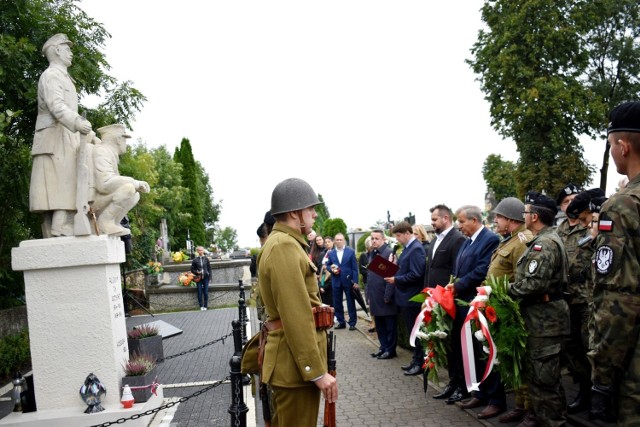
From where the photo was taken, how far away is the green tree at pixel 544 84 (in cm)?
3166

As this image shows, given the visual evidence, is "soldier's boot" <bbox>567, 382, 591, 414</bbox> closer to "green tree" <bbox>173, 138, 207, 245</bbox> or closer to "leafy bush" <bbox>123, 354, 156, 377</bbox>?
"leafy bush" <bbox>123, 354, 156, 377</bbox>

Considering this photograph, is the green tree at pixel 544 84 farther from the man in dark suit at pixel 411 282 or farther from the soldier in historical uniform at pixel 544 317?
the soldier in historical uniform at pixel 544 317

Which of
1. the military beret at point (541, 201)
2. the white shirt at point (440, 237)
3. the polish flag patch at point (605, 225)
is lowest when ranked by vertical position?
the white shirt at point (440, 237)

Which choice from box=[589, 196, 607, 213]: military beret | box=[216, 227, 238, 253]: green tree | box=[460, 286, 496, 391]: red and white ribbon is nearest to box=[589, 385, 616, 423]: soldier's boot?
box=[460, 286, 496, 391]: red and white ribbon

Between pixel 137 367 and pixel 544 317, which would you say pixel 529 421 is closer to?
pixel 544 317

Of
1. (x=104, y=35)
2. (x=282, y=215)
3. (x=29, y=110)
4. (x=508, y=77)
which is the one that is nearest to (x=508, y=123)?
(x=508, y=77)

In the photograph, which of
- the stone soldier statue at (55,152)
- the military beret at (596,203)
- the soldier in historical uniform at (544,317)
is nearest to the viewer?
the soldier in historical uniform at (544,317)

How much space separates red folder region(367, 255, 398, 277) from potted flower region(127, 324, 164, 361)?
3902mm

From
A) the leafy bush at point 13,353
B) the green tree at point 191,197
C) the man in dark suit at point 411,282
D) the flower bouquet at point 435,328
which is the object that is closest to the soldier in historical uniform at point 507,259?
the flower bouquet at point 435,328

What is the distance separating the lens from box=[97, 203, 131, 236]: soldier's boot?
7.67 meters

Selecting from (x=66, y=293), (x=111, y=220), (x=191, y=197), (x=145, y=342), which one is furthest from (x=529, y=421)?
(x=191, y=197)

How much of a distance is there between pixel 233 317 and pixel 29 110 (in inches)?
309

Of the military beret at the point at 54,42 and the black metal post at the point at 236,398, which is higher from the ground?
the military beret at the point at 54,42

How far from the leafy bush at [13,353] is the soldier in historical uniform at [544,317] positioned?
8847 mm
